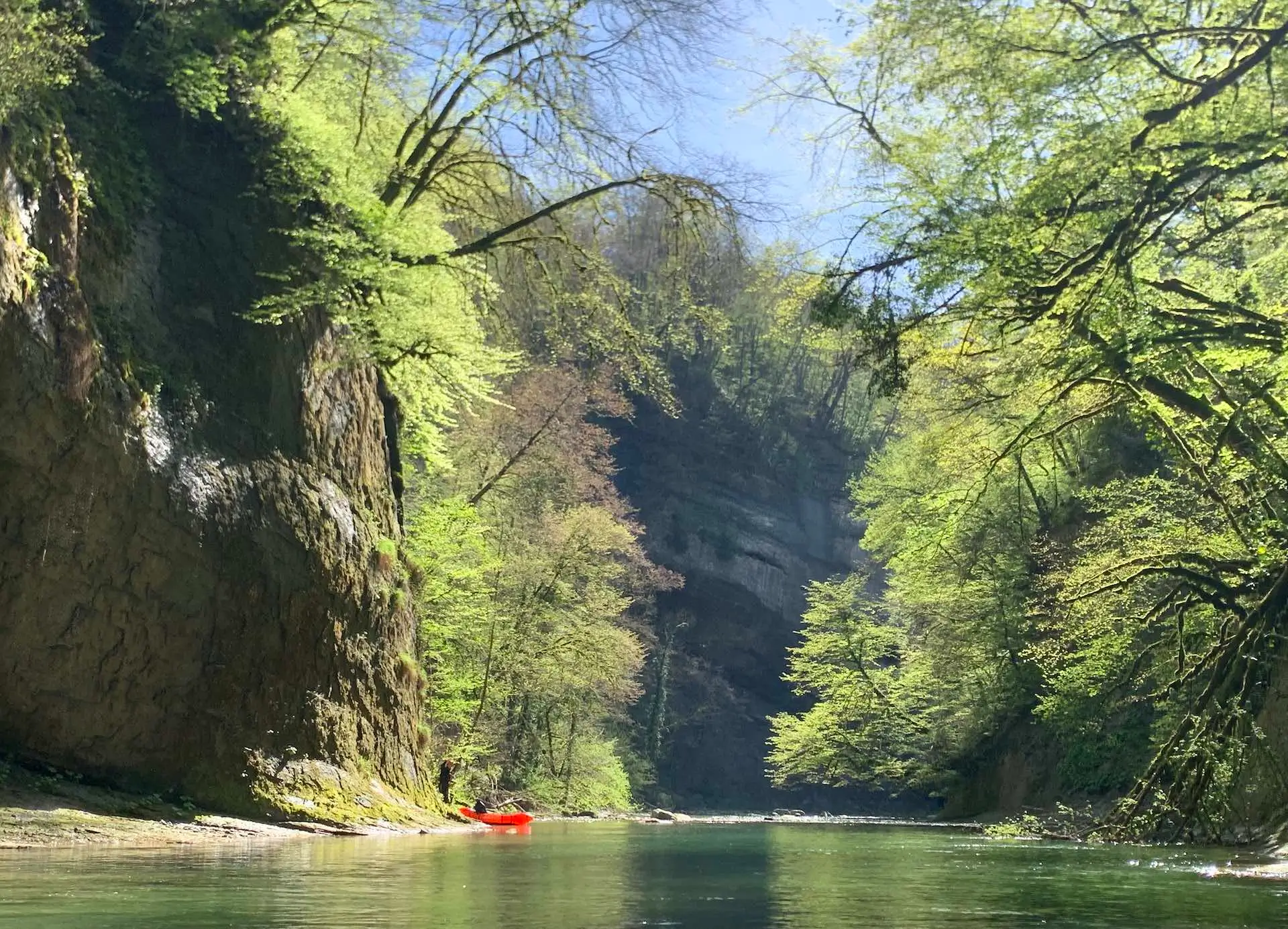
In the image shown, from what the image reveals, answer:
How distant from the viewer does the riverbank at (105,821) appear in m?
11.6

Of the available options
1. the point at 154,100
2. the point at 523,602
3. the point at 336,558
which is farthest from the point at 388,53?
the point at 523,602

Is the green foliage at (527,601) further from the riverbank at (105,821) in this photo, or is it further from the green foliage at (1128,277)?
the green foliage at (1128,277)

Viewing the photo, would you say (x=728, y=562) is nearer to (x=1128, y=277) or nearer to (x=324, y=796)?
(x=324, y=796)

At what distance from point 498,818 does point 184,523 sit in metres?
8.88

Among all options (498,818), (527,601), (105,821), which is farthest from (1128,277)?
(527,601)

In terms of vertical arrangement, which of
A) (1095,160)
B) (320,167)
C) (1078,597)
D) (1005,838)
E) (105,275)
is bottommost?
(1005,838)

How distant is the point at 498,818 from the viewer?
21.5 meters

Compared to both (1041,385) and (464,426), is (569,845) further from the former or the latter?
(464,426)

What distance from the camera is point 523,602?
3041 cm

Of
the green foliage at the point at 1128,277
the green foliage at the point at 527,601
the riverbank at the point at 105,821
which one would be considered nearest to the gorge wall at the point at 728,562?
the green foliage at the point at 527,601

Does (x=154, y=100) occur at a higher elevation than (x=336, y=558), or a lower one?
higher

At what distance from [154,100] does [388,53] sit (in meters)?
3.37

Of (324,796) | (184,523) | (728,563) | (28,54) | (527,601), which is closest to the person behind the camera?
(28,54)

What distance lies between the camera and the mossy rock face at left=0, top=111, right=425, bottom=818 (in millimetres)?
13508
